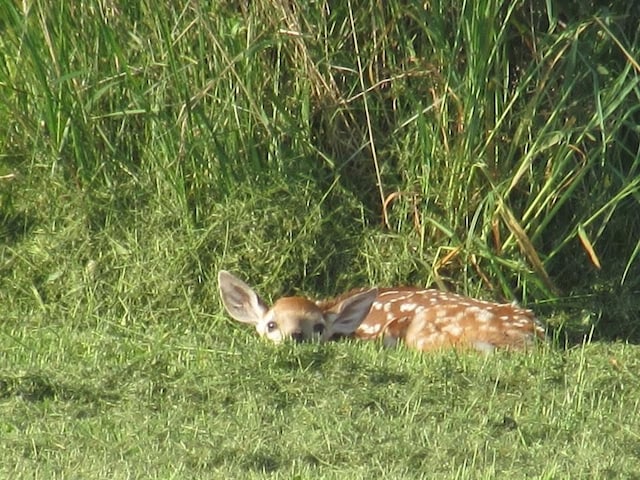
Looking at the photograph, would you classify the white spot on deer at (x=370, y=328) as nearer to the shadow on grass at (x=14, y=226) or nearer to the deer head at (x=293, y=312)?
the deer head at (x=293, y=312)

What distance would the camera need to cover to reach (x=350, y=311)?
8461mm

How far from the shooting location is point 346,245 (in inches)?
354

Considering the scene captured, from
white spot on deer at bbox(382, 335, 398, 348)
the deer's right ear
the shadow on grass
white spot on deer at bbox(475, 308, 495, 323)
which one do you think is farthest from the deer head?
the shadow on grass

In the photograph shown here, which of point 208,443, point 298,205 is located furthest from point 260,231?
point 208,443

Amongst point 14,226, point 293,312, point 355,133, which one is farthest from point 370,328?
point 14,226

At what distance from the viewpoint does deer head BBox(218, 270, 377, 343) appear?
327 inches

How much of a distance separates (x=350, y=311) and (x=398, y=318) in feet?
0.83

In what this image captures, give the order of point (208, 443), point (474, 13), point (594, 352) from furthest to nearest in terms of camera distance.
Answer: point (474, 13) < point (594, 352) < point (208, 443)

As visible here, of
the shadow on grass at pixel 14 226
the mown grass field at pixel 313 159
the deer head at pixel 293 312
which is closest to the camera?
the deer head at pixel 293 312

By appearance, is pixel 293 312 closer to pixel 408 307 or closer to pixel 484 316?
pixel 408 307

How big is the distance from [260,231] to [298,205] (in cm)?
26

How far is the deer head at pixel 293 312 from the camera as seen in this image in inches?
327

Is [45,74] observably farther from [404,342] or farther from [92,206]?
[404,342]

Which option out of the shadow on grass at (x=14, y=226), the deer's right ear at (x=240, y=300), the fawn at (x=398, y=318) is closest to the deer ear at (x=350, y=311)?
the fawn at (x=398, y=318)
